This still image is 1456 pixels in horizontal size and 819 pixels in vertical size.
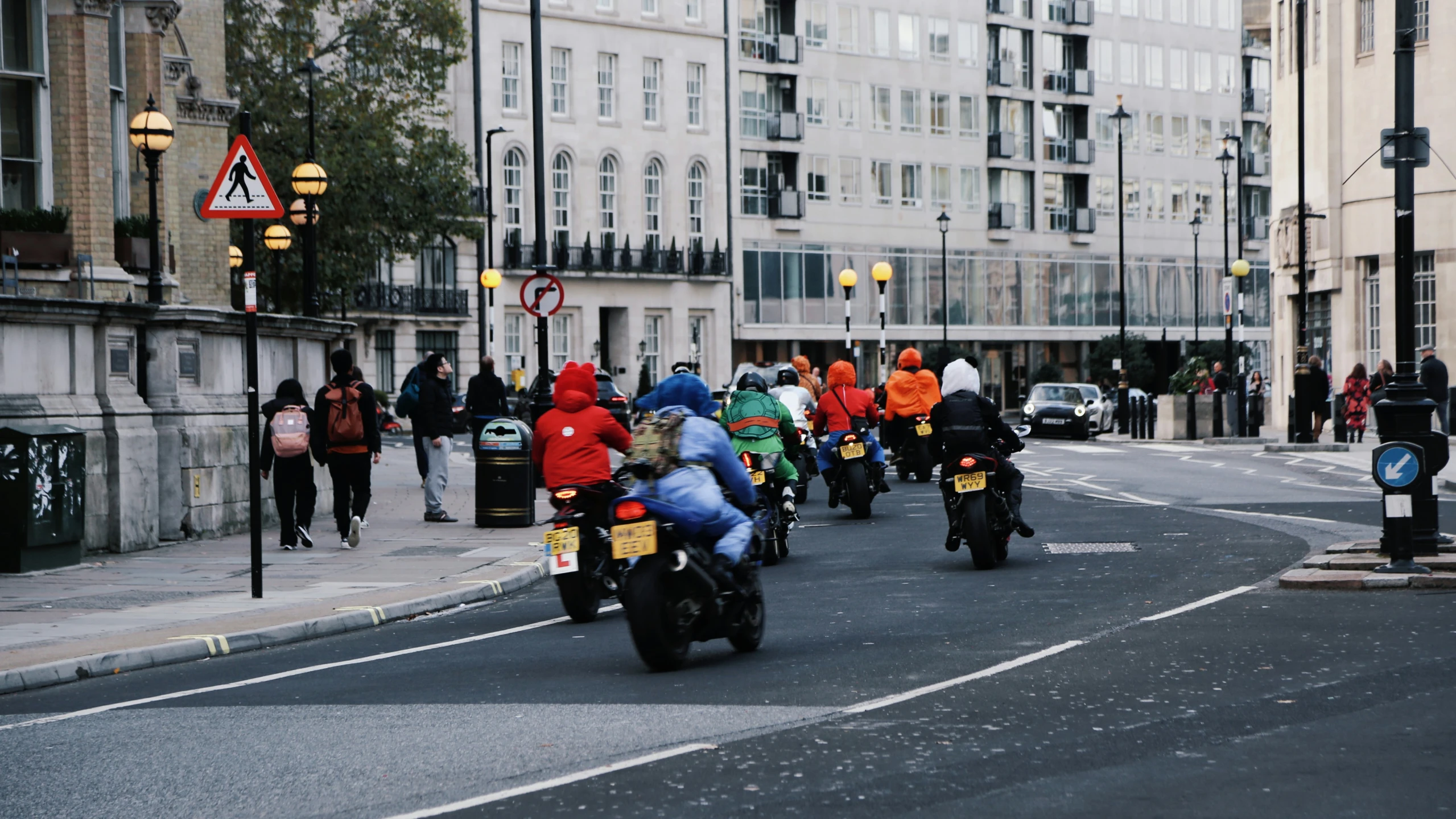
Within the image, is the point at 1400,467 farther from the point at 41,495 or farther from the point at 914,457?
the point at 914,457

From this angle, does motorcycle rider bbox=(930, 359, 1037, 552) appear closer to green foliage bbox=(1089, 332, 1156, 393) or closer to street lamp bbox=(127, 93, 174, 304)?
street lamp bbox=(127, 93, 174, 304)

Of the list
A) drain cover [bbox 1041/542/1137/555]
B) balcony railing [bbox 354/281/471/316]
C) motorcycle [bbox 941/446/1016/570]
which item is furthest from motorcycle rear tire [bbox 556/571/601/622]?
balcony railing [bbox 354/281/471/316]

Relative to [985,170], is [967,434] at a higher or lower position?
lower

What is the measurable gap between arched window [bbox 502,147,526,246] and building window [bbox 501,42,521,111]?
Answer: 5.27 feet

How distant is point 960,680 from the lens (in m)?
9.12

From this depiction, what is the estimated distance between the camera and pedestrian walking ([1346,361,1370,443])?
36906 millimetres

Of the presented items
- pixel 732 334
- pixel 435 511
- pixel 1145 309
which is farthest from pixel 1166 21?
pixel 435 511

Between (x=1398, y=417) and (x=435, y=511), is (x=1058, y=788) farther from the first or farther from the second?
(x=435, y=511)

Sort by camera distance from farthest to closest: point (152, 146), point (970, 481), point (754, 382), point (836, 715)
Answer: point (152, 146) → point (754, 382) → point (970, 481) → point (836, 715)

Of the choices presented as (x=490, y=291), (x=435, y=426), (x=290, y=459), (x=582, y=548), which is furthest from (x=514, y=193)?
(x=582, y=548)

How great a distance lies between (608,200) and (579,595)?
5698 cm

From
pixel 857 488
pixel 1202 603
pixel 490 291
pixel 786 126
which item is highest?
pixel 786 126

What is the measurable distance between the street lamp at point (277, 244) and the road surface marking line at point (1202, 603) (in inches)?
892

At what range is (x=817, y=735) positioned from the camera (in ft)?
25.6
